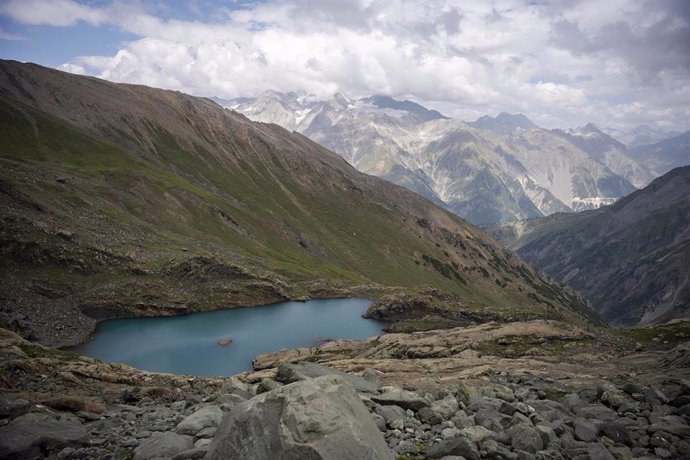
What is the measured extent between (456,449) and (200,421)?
11.3 m

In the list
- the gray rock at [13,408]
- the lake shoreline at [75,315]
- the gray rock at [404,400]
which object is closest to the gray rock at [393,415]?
the gray rock at [404,400]

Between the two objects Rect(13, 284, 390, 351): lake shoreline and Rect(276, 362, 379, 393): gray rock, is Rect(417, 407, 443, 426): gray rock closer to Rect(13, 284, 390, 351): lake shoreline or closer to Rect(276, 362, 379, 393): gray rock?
Rect(276, 362, 379, 393): gray rock

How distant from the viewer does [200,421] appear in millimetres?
21156

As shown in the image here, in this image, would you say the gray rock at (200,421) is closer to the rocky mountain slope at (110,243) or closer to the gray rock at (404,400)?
the gray rock at (404,400)

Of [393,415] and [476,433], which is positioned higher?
[393,415]

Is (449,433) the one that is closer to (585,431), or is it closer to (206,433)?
(585,431)

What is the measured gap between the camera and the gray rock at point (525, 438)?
65.0ft

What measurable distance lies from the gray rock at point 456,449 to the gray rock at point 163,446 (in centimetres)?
986

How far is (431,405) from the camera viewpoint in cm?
2589

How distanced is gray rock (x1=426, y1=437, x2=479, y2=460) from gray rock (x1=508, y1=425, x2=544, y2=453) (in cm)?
250

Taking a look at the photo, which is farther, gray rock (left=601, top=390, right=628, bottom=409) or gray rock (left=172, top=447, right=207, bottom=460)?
gray rock (left=601, top=390, right=628, bottom=409)

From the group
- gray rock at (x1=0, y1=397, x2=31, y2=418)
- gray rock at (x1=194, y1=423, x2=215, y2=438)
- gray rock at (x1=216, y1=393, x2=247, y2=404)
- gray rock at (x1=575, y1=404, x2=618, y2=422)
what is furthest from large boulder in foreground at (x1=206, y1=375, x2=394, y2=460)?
gray rock at (x1=575, y1=404, x2=618, y2=422)

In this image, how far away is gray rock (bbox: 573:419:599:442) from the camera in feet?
71.1

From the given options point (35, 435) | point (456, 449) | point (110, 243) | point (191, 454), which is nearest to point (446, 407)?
point (456, 449)
